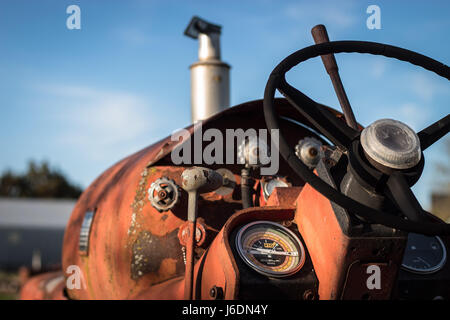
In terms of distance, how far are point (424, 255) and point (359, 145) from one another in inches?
39.1

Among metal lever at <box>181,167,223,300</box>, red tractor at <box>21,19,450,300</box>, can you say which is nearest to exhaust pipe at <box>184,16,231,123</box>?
red tractor at <box>21,19,450,300</box>

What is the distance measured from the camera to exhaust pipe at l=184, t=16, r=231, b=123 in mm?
5941

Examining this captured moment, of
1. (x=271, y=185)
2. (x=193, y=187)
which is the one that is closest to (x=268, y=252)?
(x=193, y=187)

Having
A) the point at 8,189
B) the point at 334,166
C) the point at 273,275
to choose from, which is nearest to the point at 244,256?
the point at 273,275

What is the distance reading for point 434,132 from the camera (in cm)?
238

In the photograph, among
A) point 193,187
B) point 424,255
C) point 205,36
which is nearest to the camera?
point 193,187

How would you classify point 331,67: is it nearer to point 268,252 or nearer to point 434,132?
point 434,132

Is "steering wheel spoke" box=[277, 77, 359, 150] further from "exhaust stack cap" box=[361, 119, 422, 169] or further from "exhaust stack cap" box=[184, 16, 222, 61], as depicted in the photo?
"exhaust stack cap" box=[184, 16, 222, 61]

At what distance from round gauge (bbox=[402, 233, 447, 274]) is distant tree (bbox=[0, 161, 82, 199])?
42643 mm

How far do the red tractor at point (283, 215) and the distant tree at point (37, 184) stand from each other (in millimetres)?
41095

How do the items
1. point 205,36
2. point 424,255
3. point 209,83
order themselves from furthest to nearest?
1. point 205,36
2. point 209,83
3. point 424,255

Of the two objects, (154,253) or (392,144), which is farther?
(154,253)

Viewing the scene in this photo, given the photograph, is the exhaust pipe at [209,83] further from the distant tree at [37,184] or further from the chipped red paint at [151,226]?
the distant tree at [37,184]

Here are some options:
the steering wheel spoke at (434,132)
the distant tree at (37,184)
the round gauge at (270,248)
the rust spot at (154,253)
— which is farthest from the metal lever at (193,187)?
the distant tree at (37,184)
